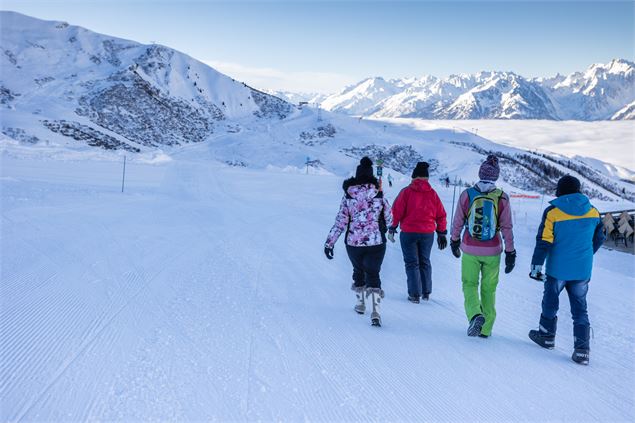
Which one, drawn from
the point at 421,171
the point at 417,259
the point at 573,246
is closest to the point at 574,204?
the point at 573,246

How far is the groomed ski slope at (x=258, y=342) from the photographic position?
3373mm

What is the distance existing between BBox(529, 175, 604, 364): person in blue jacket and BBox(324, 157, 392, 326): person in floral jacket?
5.52 feet

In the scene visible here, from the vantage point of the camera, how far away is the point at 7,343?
4.04 meters

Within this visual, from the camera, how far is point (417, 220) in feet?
20.5

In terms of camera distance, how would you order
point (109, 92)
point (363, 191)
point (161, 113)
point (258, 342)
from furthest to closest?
1. point (161, 113)
2. point (109, 92)
3. point (363, 191)
4. point (258, 342)

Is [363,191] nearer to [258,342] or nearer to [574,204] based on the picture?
[258,342]

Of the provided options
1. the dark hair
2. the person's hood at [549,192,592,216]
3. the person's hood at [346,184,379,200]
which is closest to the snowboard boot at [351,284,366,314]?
the person's hood at [346,184,379,200]

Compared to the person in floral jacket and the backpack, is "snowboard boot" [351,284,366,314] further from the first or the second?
the backpack

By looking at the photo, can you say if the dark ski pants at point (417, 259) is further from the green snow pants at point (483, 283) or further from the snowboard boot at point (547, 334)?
the snowboard boot at point (547, 334)

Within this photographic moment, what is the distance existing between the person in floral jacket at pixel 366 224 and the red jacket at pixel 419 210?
3.61 ft

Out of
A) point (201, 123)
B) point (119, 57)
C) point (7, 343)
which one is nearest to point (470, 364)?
point (7, 343)

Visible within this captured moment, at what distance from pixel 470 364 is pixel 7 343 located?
4.40 meters

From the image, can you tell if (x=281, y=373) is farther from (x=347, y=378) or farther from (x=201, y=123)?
(x=201, y=123)

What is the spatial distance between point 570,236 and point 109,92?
64.0m
